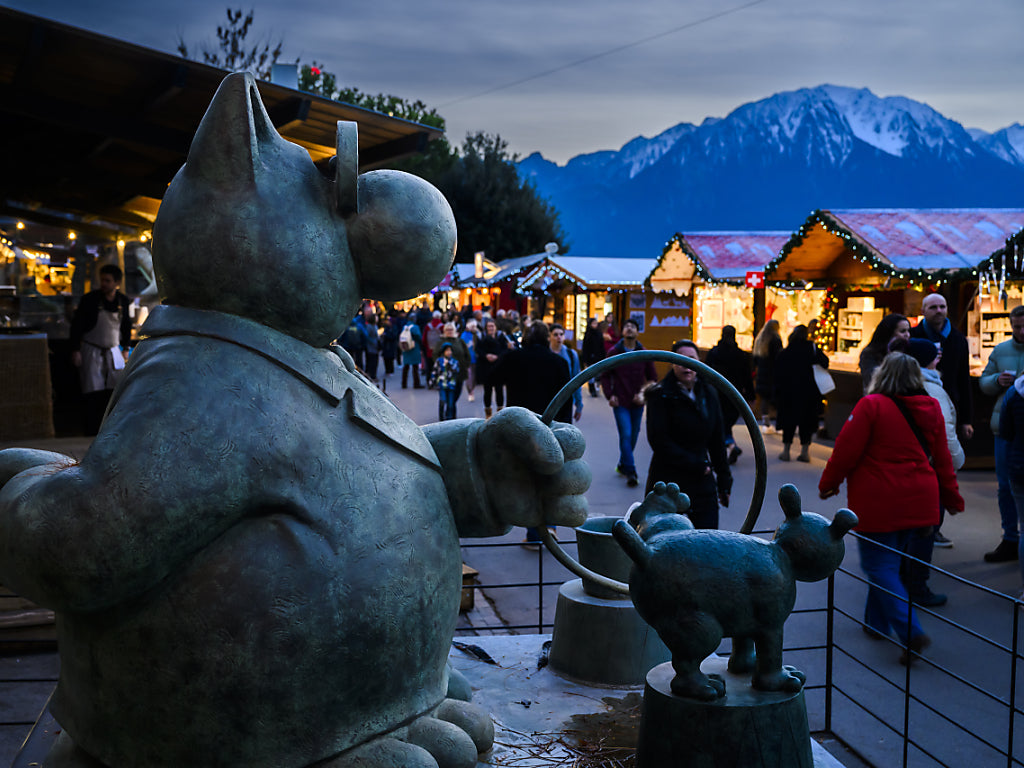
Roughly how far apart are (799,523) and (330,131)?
18.9 feet

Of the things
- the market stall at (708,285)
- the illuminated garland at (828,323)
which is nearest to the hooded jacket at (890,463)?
the illuminated garland at (828,323)

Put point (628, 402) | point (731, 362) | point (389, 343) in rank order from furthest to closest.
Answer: point (389, 343) < point (731, 362) < point (628, 402)

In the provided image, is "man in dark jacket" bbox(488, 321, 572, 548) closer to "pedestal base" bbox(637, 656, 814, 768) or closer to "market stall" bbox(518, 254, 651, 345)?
"pedestal base" bbox(637, 656, 814, 768)

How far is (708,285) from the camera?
16.2m

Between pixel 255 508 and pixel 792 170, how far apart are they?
482 feet

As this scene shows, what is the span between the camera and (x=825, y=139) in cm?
13888

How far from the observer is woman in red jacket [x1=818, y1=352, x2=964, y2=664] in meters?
4.81

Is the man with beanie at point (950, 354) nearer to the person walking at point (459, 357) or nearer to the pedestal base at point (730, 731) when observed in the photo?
the person walking at point (459, 357)

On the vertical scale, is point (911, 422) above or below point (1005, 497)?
above

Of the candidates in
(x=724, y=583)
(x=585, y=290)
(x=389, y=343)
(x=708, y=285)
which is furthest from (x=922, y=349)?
→ (x=585, y=290)

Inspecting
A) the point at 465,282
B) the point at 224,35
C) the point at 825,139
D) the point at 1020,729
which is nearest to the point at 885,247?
the point at 1020,729

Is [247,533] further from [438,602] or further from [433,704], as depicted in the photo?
[433,704]

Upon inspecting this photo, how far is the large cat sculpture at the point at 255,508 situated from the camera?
160 cm

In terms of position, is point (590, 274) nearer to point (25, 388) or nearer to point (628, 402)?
point (628, 402)
